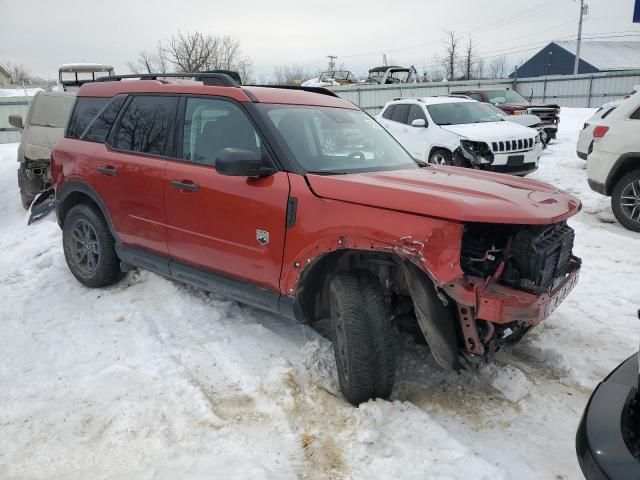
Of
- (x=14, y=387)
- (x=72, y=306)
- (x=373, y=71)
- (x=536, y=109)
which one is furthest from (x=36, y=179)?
(x=373, y=71)

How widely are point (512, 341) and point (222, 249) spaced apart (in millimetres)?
2032

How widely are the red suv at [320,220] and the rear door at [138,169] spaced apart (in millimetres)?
14

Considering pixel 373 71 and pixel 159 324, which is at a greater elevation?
pixel 373 71

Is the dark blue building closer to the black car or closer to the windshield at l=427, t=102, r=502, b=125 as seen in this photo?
the windshield at l=427, t=102, r=502, b=125

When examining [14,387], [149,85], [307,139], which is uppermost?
[149,85]

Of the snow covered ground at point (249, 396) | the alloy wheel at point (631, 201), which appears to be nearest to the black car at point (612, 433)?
the snow covered ground at point (249, 396)

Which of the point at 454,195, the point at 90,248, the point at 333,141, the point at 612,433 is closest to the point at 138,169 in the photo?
the point at 90,248

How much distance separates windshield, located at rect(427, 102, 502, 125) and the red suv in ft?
22.5

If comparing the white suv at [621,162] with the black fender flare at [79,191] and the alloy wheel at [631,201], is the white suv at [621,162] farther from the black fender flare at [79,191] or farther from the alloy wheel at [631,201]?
the black fender flare at [79,191]

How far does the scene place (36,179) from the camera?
895cm

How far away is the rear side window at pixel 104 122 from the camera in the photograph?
4605 millimetres

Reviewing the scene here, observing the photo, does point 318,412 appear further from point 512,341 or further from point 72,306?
point 72,306

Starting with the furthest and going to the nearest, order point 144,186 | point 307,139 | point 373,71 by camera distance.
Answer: point 373,71, point 144,186, point 307,139

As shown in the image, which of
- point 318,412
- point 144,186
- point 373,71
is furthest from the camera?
point 373,71
